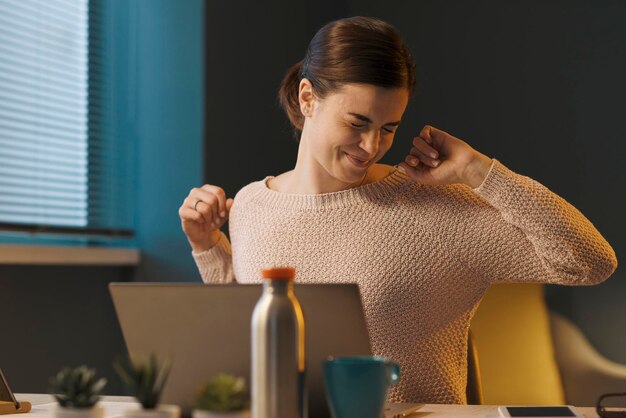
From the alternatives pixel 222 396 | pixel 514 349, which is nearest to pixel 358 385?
pixel 222 396

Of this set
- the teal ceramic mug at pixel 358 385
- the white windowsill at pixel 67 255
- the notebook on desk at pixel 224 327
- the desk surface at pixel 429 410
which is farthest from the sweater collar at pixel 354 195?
the white windowsill at pixel 67 255

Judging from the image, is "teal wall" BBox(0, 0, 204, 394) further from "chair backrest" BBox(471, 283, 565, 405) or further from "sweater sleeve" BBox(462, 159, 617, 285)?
"sweater sleeve" BBox(462, 159, 617, 285)

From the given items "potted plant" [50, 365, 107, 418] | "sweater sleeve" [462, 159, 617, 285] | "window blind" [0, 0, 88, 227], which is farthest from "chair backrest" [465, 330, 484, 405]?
"window blind" [0, 0, 88, 227]

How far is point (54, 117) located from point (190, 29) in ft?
1.74

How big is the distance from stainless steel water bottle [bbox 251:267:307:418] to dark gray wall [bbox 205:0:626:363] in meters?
2.07

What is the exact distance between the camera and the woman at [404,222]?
1.78 meters

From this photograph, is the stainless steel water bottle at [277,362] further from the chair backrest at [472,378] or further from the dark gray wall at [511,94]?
the dark gray wall at [511,94]

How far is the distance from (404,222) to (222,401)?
0.99 m

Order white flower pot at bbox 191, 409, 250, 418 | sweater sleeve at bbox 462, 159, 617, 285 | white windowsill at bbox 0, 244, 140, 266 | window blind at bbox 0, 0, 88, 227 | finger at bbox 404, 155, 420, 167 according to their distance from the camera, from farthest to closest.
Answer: window blind at bbox 0, 0, 88, 227 < white windowsill at bbox 0, 244, 140, 266 < finger at bbox 404, 155, 420, 167 < sweater sleeve at bbox 462, 159, 617, 285 < white flower pot at bbox 191, 409, 250, 418

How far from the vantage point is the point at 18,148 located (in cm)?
275

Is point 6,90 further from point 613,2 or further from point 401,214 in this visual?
point 613,2

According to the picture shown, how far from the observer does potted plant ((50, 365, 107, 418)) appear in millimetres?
1071

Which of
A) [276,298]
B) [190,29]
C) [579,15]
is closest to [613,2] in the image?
[579,15]

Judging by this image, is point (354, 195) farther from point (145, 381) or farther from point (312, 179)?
point (145, 381)
